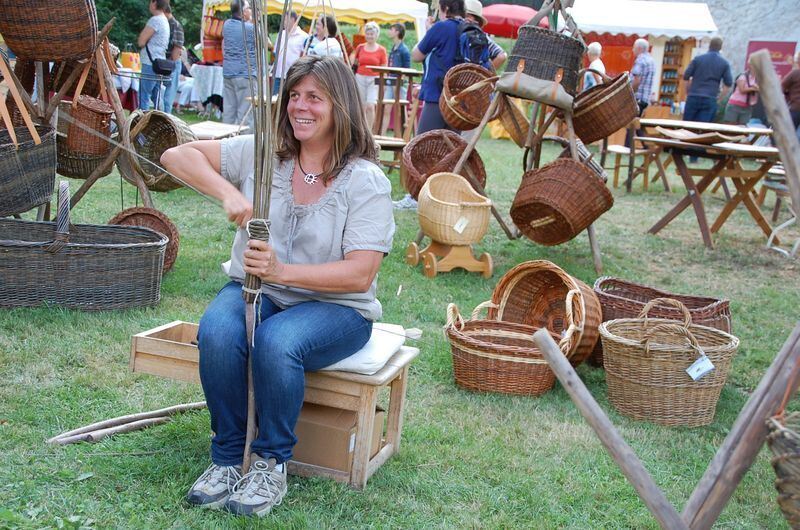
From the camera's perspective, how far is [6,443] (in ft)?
9.14

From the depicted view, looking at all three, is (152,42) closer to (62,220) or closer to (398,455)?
(62,220)

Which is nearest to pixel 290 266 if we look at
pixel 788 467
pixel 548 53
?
pixel 788 467

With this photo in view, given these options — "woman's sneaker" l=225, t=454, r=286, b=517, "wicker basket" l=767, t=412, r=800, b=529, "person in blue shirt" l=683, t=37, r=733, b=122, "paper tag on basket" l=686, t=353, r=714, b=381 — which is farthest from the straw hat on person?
"wicker basket" l=767, t=412, r=800, b=529

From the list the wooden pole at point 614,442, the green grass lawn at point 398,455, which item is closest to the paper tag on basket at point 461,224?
the green grass lawn at point 398,455

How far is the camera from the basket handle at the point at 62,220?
3.84m

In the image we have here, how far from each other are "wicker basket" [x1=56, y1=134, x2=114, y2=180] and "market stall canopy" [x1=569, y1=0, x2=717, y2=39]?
12.2 metres

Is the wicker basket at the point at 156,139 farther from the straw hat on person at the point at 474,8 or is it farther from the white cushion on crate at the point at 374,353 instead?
the straw hat on person at the point at 474,8

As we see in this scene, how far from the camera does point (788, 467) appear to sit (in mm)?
1423

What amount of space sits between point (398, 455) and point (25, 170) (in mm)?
2602

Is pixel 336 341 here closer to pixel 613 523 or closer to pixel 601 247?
pixel 613 523

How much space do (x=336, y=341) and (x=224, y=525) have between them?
60cm

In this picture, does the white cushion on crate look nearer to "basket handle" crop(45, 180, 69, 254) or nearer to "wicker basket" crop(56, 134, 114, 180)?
"basket handle" crop(45, 180, 69, 254)

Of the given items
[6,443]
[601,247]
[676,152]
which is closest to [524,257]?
[601,247]

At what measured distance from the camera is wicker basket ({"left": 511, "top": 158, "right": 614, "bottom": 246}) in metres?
5.68
